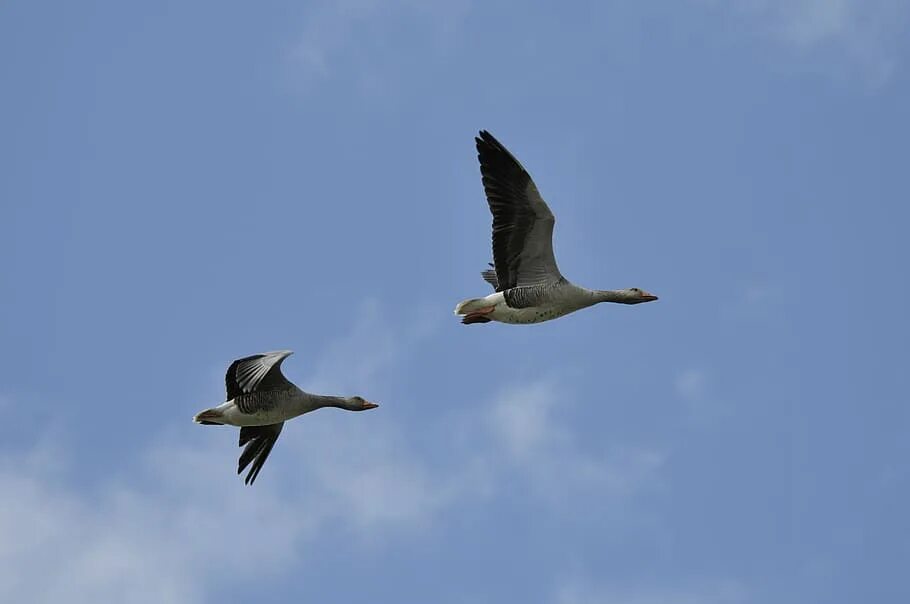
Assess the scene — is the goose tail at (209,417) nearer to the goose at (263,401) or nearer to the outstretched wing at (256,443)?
the goose at (263,401)

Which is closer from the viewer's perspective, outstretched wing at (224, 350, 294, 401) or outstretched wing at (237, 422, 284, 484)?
outstretched wing at (224, 350, 294, 401)

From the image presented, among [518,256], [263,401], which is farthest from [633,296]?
[263,401]

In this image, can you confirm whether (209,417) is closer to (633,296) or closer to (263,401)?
(263,401)

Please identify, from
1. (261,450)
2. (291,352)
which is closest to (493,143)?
(291,352)

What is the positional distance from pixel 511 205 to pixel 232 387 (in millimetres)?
5931

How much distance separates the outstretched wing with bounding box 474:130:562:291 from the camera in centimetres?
2878

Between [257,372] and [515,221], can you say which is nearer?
[257,372]

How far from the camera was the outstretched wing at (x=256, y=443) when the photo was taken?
105 ft

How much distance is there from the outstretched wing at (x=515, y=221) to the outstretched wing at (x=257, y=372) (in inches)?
165

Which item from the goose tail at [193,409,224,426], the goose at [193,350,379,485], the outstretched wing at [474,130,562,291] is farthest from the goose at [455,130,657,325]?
the goose tail at [193,409,224,426]

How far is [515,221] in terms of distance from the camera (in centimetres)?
2908

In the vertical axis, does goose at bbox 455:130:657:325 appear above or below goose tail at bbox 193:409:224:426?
above

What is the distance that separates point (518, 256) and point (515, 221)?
2.17 ft

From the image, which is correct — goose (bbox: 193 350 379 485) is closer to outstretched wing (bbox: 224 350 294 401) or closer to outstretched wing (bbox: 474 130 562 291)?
outstretched wing (bbox: 224 350 294 401)
